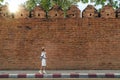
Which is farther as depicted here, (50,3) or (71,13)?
(50,3)

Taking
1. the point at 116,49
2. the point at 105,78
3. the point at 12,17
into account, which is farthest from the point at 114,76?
the point at 12,17

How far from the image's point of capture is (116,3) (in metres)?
41.6

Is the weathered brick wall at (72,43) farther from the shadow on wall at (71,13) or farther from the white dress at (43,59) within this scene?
the white dress at (43,59)

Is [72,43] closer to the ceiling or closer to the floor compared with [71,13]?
closer to the floor

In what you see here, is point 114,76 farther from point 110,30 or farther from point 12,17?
point 12,17

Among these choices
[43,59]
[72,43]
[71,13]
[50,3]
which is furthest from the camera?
[50,3]

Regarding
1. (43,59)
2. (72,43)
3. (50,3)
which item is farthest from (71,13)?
(50,3)

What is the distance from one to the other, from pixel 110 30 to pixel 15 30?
14.8 feet

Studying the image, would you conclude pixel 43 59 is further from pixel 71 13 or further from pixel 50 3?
pixel 50 3

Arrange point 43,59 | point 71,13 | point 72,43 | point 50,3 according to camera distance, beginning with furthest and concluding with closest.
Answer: point 50,3 < point 71,13 < point 72,43 < point 43,59

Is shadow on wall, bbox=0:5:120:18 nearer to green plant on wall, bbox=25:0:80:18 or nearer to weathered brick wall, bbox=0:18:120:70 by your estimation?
weathered brick wall, bbox=0:18:120:70

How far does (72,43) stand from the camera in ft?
71.6

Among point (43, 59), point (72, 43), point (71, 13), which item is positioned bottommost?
point (43, 59)

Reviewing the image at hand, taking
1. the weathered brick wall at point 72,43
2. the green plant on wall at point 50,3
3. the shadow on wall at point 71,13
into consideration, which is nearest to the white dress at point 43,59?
the weathered brick wall at point 72,43
